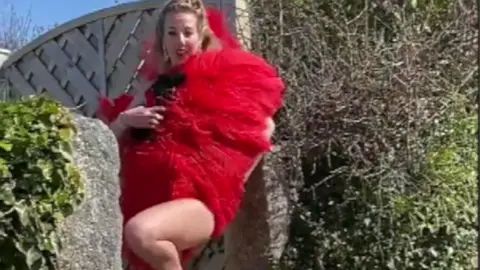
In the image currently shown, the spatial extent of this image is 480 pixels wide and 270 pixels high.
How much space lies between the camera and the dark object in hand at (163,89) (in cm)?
325

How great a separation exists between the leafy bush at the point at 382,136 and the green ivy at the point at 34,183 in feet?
5.50

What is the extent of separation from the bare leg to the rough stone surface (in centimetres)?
100

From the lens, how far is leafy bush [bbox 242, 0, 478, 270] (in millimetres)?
3893

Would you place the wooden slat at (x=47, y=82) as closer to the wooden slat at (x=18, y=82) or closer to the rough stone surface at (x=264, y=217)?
the wooden slat at (x=18, y=82)

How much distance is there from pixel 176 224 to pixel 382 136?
1275 millimetres

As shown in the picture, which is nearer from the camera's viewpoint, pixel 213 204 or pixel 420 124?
pixel 213 204

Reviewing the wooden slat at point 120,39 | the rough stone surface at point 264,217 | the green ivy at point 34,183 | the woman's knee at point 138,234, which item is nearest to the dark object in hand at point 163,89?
the woman's knee at point 138,234

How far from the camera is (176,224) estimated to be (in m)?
3.01

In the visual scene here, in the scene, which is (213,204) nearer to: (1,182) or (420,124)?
(1,182)

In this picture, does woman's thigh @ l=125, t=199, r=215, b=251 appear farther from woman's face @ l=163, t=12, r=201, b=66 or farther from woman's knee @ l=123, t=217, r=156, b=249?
woman's face @ l=163, t=12, r=201, b=66

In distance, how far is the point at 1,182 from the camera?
7.77ft

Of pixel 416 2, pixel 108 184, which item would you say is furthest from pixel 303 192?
pixel 108 184

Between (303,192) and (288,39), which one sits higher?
(288,39)

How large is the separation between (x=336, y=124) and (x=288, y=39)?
0.49 m
